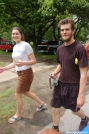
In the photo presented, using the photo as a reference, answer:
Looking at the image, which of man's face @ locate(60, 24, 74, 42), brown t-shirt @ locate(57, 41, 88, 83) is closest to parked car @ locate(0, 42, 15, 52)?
brown t-shirt @ locate(57, 41, 88, 83)

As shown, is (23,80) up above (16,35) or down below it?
below

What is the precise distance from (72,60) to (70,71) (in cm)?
19

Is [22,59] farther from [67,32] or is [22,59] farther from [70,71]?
[67,32]

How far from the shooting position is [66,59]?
275 centimetres

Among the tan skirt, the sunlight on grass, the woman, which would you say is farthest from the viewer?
the sunlight on grass

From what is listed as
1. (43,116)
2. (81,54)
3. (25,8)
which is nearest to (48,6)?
(25,8)

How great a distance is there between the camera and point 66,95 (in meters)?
2.93

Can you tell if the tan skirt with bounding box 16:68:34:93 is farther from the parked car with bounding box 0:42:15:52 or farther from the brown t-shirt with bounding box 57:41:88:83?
the parked car with bounding box 0:42:15:52

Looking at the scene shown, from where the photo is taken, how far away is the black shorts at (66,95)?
9.47 ft

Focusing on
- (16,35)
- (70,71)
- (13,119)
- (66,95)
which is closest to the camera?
(70,71)

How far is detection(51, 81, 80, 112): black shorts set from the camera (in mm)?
2888

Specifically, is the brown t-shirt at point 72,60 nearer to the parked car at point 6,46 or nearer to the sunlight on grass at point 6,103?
the sunlight on grass at point 6,103

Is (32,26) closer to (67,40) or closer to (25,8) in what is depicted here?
(25,8)

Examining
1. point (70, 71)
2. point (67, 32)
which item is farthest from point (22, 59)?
point (67, 32)
